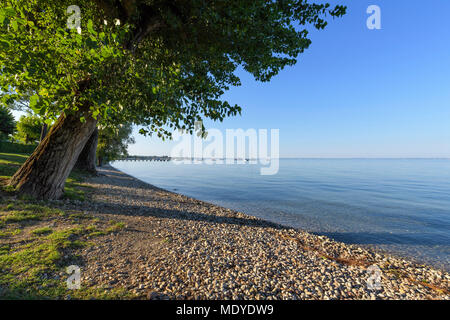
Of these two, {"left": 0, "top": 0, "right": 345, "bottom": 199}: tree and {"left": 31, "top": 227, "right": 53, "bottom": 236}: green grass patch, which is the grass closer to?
{"left": 31, "top": 227, "right": 53, "bottom": 236}: green grass patch

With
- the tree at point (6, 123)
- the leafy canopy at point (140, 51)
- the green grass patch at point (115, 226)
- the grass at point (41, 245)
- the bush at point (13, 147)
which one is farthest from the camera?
the tree at point (6, 123)

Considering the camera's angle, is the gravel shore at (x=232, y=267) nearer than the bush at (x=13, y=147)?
Yes

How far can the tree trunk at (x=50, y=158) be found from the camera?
Answer: 906 cm

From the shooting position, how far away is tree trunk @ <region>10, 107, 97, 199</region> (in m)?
9.06

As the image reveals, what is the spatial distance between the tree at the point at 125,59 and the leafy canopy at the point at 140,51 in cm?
4

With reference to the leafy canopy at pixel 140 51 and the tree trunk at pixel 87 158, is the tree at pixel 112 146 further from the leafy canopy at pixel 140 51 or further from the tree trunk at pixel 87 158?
the leafy canopy at pixel 140 51

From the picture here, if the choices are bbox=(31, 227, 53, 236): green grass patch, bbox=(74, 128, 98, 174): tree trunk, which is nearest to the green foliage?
bbox=(74, 128, 98, 174): tree trunk

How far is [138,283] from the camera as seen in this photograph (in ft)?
14.3

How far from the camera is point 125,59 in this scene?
24.4ft

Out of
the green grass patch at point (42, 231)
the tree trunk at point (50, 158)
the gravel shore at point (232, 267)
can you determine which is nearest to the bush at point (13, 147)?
the tree trunk at point (50, 158)

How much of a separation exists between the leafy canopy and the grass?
4.13 metres

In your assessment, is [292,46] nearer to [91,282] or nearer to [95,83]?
[95,83]
